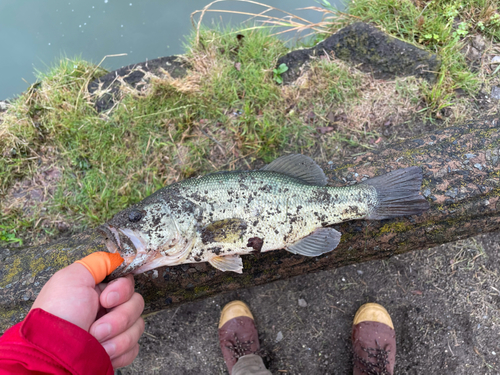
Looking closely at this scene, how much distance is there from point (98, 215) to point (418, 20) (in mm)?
5223

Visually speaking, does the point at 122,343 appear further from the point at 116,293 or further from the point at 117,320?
the point at 116,293

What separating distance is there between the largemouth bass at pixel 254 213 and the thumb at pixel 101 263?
215mm

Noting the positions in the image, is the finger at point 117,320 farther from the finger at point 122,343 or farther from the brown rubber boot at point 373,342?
the brown rubber boot at point 373,342

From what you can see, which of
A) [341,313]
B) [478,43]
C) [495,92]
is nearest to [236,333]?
[341,313]

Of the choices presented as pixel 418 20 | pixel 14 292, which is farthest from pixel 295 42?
pixel 14 292

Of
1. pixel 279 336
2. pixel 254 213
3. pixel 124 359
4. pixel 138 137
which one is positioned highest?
pixel 138 137

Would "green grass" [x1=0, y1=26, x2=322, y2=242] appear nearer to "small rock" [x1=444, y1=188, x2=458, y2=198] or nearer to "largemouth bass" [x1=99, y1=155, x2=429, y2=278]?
"largemouth bass" [x1=99, y1=155, x2=429, y2=278]

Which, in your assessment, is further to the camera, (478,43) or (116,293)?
(478,43)

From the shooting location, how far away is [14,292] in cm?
275

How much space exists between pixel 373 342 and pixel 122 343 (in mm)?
2883

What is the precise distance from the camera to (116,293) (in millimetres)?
2283

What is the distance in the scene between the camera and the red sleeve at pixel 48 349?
1.78 meters

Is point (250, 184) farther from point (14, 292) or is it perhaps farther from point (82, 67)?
point (82, 67)

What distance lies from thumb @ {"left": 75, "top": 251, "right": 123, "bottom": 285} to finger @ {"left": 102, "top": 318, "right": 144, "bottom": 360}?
0.47 m
